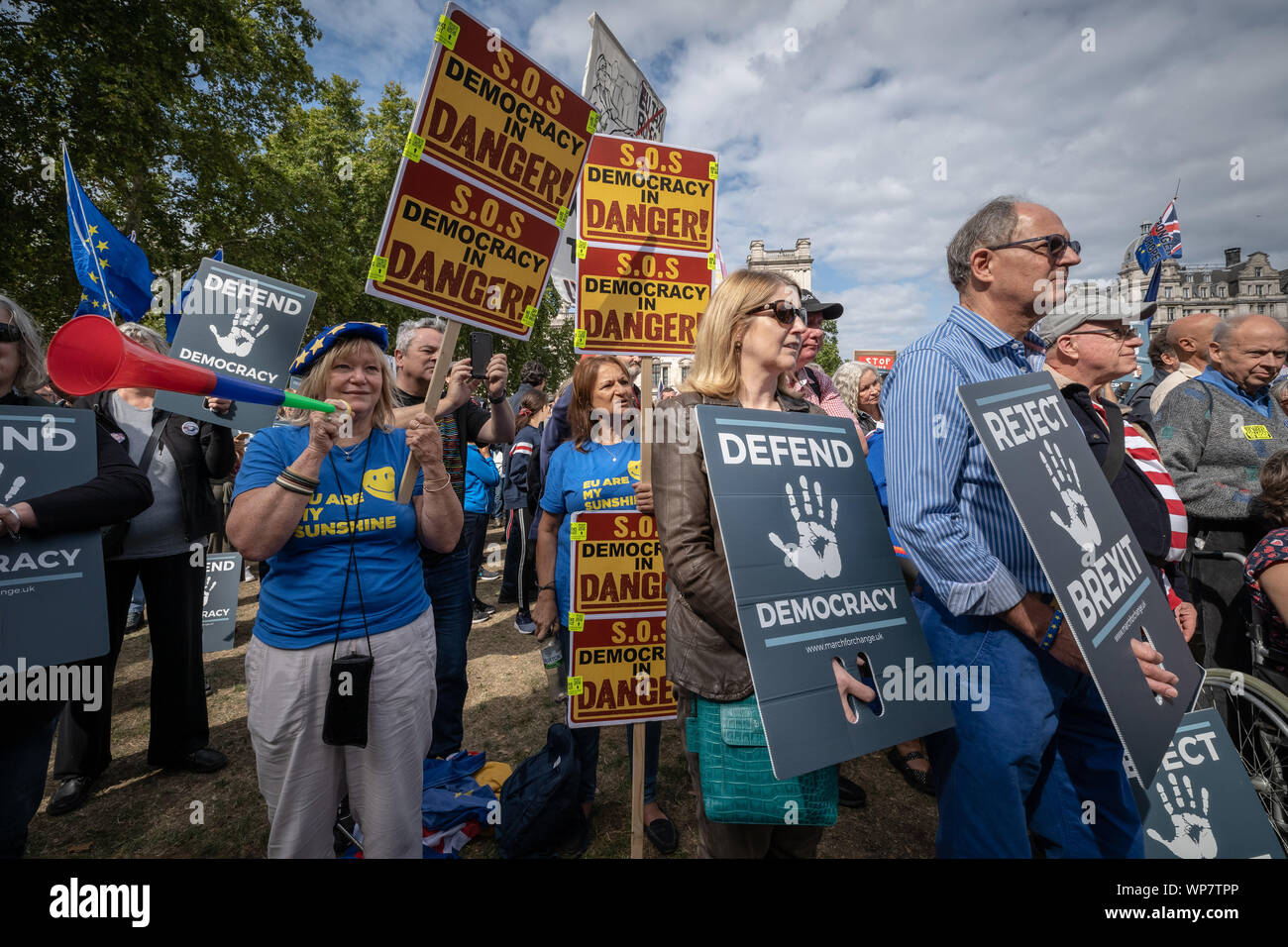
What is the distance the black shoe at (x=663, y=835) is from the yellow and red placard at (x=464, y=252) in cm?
261

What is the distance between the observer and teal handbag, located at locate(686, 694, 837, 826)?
1.56m

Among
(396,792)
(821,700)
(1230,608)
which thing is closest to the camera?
(821,700)

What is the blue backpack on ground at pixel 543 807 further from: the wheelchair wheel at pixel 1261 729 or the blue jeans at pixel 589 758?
the wheelchair wheel at pixel 1261 729

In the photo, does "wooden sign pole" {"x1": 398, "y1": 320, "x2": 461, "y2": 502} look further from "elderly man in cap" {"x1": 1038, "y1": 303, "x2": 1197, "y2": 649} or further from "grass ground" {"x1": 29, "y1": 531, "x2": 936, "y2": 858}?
"elderly man in cap" {"x1": 1038, "y1": 303, "x2": 1197, "y2": 649}

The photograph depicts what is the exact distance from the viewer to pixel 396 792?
2.02 m

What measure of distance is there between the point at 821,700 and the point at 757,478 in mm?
614

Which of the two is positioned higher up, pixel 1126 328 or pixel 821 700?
pixel 1126 328

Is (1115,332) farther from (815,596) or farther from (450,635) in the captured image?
(450,635)

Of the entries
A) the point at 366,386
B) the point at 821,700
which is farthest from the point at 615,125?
the point at 821,700

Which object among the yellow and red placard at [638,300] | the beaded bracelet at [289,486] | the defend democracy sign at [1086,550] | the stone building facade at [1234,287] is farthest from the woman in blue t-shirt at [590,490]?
the stone building facade at [1234,287]

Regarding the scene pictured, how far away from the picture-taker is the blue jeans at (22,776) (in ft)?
6.16

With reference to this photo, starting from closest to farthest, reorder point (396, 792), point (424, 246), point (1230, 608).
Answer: point (396, 792) → point (424, 246) → point (1230, 608)

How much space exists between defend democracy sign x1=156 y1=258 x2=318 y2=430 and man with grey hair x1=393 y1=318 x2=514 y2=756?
0.82 m
